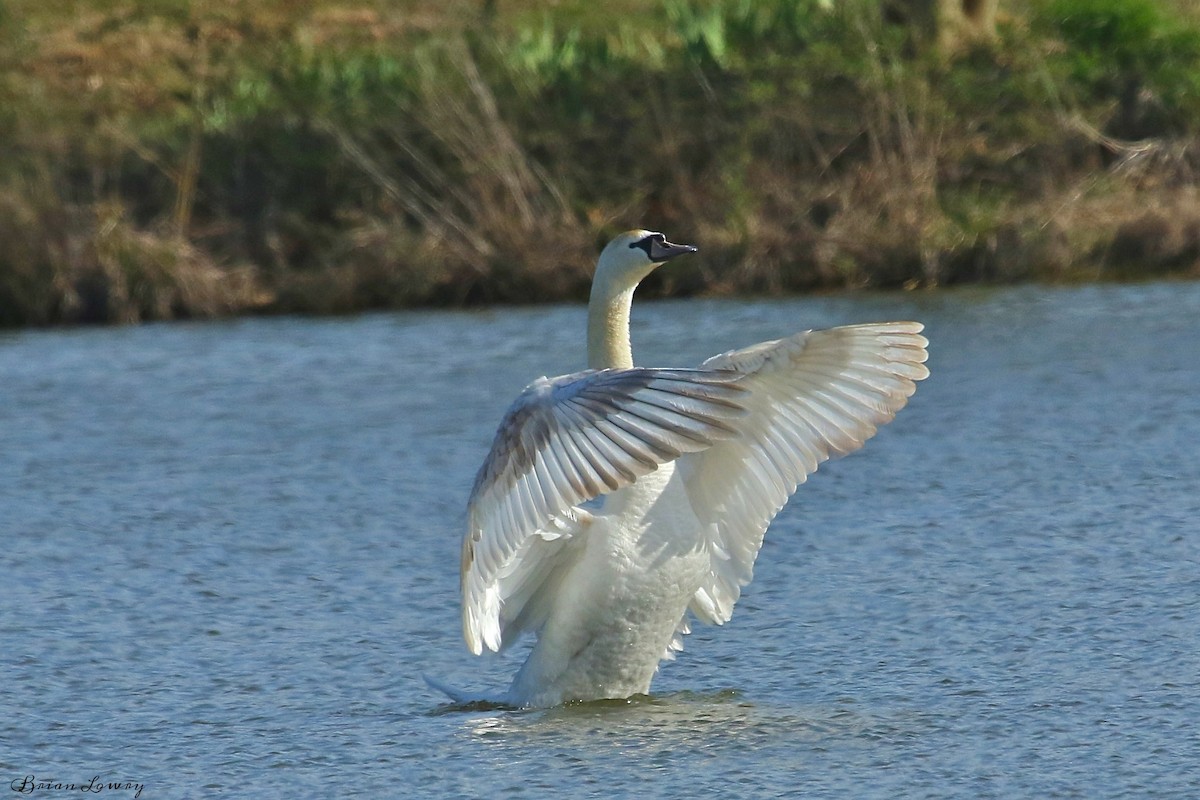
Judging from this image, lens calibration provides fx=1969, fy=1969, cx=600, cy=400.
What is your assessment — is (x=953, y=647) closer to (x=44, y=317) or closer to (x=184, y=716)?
(x=184, y=716)

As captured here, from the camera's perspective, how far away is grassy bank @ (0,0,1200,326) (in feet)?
57.6

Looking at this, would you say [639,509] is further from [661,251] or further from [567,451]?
[661,251]

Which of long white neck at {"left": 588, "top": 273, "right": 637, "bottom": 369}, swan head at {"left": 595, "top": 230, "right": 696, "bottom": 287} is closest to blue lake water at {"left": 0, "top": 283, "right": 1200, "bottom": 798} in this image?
long white neck at {"left": 588, "top": 273, "right": 637, "bottom": 369}

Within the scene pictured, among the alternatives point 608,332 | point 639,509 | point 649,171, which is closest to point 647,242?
point 608,332

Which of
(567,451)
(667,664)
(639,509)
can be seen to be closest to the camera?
(567,451)

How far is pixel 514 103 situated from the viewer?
19828 mm

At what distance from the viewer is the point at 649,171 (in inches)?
753

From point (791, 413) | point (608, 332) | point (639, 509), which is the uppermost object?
point (608, 332)

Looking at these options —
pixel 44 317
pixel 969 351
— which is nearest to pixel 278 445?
pixel 969 351

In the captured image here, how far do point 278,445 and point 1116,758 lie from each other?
753cm

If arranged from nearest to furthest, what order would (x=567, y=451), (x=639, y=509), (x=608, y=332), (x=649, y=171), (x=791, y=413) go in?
(x=567, y=451) → (x=639, y=509) → (x=791, y=413) → (x=608, y=332) → (x=649, y=171)

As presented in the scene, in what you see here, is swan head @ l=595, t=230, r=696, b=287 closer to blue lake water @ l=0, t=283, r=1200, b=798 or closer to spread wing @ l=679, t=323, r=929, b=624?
spread wing @ l=679, t=323, r=929, b=624

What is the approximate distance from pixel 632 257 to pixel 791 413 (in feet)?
2.60

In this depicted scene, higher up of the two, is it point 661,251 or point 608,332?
point 661,251
